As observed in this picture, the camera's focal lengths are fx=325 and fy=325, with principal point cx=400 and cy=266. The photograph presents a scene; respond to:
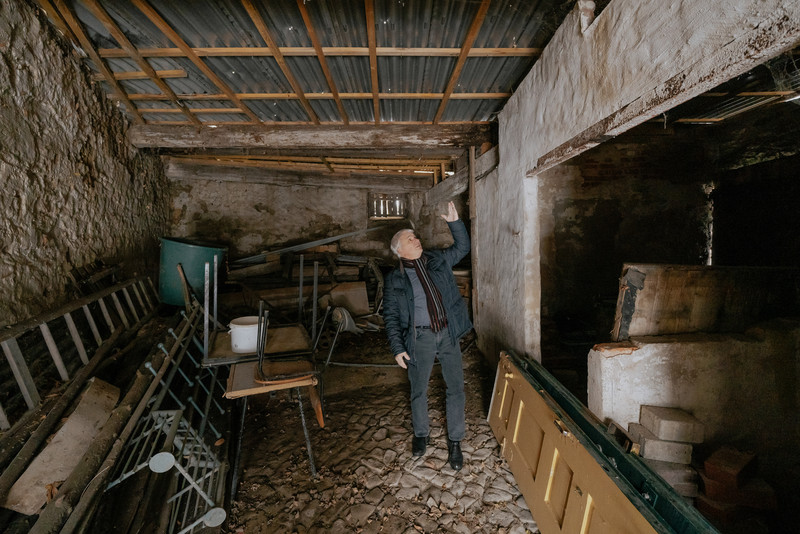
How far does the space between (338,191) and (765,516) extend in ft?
23.9

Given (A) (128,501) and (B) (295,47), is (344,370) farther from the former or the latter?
(B) (295,47)

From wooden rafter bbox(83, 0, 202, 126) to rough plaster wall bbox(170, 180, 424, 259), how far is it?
3.14 metres

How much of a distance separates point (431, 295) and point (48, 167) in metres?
3.75

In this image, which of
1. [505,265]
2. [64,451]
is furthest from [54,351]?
[505,265]

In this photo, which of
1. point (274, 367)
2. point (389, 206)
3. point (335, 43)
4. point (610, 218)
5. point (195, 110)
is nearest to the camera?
point (274, 367)

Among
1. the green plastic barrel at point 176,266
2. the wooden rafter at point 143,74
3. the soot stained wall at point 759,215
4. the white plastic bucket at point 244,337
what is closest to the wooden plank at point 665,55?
the white plastic bucket at point 244,337

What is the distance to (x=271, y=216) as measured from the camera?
23.0 ft

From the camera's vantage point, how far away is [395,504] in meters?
2.33

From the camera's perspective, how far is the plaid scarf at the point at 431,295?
8.38 feet

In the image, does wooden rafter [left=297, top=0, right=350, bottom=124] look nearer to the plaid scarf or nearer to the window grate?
the plaid scarf

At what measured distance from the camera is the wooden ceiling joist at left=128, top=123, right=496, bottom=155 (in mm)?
4145

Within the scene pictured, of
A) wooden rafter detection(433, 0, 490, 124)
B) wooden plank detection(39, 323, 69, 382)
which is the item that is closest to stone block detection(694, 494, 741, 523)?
wooden rafter detection(433, 0, 490, 124)

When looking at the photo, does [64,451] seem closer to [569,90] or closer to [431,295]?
[431,295]

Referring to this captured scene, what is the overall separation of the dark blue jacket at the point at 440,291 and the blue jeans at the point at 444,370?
6 cm
